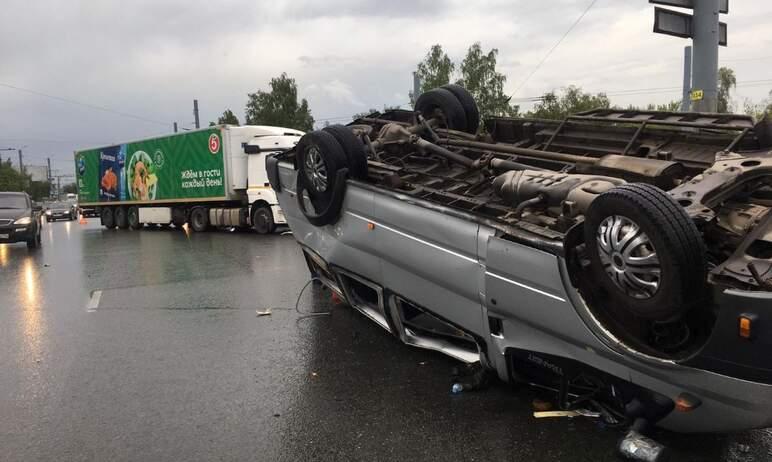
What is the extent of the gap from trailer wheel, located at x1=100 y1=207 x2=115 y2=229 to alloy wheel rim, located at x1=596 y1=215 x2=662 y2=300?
25.3 m

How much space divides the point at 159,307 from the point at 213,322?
1.24 m

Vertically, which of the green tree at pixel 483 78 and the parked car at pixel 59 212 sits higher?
the green tree at pixel 483 78

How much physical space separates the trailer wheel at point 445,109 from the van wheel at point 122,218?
20.7 m

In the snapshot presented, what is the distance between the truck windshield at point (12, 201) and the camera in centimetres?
1539

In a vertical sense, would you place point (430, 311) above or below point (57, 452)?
above

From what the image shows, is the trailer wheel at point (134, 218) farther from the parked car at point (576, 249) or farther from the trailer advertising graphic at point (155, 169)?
the parked car at point (576, 249)

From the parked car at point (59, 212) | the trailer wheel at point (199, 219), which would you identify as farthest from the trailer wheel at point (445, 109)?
the parked car at point (59, 212)

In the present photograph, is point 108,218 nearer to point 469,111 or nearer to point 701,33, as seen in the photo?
point 469,111

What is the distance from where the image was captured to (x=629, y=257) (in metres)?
2.64

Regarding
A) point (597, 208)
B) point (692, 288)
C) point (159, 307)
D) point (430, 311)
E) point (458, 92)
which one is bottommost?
point (159, 307)

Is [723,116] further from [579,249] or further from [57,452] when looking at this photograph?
[57,452]

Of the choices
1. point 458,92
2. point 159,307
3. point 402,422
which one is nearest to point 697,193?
point 402,422

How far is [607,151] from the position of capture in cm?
457

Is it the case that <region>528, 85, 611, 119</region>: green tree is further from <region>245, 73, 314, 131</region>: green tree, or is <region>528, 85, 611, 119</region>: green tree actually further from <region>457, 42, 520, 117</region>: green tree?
<region>245, 73, 314, 131</region>: green tree
